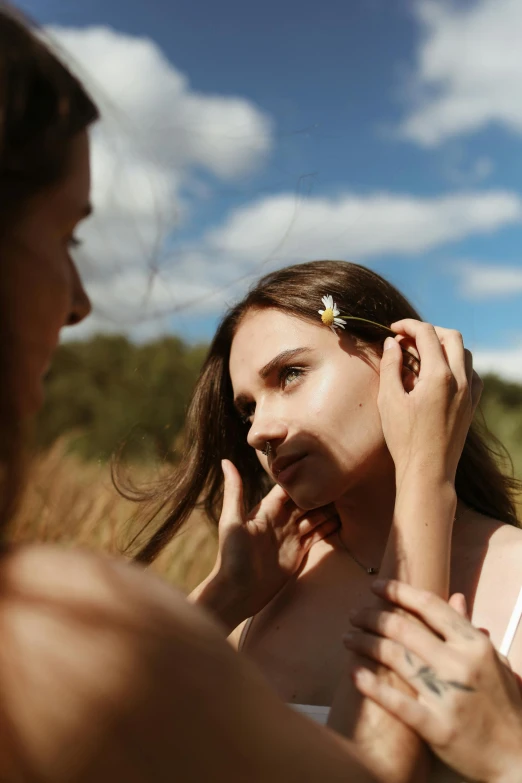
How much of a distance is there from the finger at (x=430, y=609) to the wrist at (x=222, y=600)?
1.00m

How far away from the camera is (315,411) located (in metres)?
2.78

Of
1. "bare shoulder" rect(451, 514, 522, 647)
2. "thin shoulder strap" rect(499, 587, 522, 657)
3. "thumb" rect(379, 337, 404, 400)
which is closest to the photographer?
"thin shoulder strap" rect(499, 587, 522, 657)

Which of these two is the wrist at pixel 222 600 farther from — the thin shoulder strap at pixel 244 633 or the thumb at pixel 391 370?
the thumb at pixel 391 370

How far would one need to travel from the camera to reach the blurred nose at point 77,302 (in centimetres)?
161

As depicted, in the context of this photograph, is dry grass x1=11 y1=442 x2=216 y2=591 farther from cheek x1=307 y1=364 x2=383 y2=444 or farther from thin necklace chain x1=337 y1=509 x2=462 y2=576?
cheek x1=307 y1=364 x2=383 y2=444

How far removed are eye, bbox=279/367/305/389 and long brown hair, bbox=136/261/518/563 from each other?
0.23 m

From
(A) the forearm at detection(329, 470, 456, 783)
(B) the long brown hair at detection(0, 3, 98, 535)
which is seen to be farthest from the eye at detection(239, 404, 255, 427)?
(B) the long brown hair at detection(0, 3, 98, 535)

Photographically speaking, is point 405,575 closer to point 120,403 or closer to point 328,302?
point 328,302

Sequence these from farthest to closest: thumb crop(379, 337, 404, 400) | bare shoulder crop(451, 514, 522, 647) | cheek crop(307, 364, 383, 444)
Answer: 1. cheek crop(307, 364, 383, 444)
2. thumb crop(379, 337, 404, 400)
3. bare shoulder crop(451, 514, 522, 647)

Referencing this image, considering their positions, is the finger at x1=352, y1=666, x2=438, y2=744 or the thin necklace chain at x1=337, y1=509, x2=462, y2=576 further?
the thin necklace chain at x1=337, y1=509, x2=462, y2=576

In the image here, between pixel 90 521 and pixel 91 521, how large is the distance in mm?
12

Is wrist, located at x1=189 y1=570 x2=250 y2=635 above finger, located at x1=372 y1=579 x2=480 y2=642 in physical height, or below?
below

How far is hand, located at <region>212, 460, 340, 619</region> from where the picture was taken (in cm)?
289

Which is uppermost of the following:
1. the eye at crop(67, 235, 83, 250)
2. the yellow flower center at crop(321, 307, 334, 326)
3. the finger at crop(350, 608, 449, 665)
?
the yellow flower center at crop(321, 307, 334, 326)
